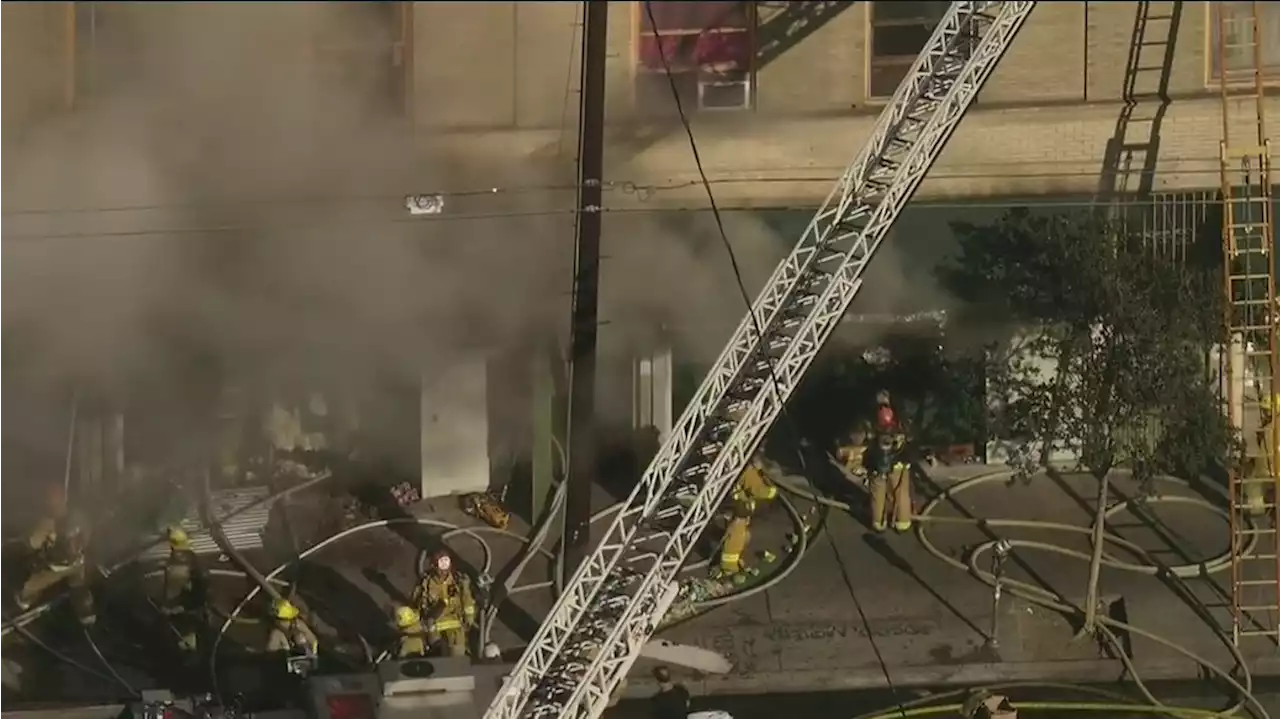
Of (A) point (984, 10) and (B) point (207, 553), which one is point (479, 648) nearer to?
(B) point (207, 553)

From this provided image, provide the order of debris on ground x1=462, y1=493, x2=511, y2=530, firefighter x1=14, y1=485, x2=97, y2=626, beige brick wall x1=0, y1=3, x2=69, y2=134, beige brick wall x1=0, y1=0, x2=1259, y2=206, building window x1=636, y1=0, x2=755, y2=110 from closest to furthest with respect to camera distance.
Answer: beige brick wall x1=0, y1=3, x2=69, y2=134
firefighter x1=14, y1=485, x2=97, y2=626
debris on ground x1=462, y1=493, x2=511, y2=530
beige brick wall x1=0, y1=0, x2=1259, y2=206
building window x1=636, y1=0, x2=755, y2=110

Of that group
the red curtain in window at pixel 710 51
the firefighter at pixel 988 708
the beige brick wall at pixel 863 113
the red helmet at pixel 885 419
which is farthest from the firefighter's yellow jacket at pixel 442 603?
the red curtain in window at pixel 710 51

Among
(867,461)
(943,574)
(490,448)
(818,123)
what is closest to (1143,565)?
(943,574)

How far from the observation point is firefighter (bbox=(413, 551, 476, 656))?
274 inches

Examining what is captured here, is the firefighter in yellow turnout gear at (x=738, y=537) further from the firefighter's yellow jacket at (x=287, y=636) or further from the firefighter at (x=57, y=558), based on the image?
the firefighter at (x=57, y=558)

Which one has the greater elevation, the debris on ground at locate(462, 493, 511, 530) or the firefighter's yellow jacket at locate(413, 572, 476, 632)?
the debris on ground at locate(462, 493, 511, 530)

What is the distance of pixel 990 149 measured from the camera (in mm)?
8398

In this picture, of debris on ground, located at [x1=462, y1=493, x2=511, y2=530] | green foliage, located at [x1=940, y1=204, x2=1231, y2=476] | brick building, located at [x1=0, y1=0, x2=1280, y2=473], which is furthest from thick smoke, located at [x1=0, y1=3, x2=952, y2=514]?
green foliage, located at [x1=940, y1=204, x2=1231, y2=476]

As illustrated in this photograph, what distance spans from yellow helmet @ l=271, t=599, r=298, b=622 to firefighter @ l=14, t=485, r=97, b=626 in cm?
102

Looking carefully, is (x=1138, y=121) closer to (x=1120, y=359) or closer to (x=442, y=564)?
(x=1120, y=359)

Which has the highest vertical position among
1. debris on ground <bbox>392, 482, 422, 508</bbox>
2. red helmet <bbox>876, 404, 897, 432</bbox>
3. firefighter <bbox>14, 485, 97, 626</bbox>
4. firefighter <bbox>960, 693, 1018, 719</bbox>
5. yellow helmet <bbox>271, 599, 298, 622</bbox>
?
red helmet <bbox>876, 404, 897, 432</bbox>

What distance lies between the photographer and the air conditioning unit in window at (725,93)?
8.75 meters

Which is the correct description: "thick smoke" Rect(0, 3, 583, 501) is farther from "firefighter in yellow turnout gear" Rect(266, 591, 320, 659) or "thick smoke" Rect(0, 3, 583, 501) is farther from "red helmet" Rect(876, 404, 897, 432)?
"red helmet" Rect(876, 404, 897, 432)

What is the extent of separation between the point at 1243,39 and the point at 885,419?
112 inches
